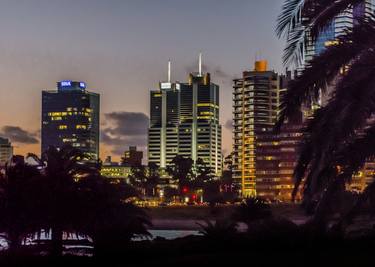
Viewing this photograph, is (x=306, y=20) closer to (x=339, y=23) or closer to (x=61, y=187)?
(x=339, y=23)

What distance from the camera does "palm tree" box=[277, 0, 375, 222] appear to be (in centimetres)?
1330

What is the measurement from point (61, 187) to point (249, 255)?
15.0 m

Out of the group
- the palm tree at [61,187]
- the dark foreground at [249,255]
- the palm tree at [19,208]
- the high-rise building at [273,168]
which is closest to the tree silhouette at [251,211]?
the palm tree at [61,187]

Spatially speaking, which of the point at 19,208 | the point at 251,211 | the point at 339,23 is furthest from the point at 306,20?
the point at 251,211

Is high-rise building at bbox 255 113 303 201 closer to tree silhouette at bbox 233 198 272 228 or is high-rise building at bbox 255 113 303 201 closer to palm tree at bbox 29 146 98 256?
tree silhouette at bbox 233 198 272 228

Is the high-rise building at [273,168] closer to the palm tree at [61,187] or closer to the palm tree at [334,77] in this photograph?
the palm tree at [61,187]

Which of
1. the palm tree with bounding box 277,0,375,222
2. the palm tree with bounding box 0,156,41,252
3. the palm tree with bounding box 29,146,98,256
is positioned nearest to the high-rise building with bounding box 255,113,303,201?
the palm tree with bounding box 29,146,98,256

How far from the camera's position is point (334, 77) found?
14.7 m

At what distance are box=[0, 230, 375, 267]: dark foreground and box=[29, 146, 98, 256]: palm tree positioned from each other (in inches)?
322

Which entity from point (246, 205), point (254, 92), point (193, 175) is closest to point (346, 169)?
point (246, 205)

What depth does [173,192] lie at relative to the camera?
19088cm

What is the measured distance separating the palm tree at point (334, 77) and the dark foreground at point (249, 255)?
106 cm

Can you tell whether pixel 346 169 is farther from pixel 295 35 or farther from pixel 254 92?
pixel 254 92

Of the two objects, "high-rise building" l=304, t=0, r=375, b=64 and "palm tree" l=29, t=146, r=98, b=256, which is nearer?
"high-rise building" l=304, t=0, r=375, b=64
